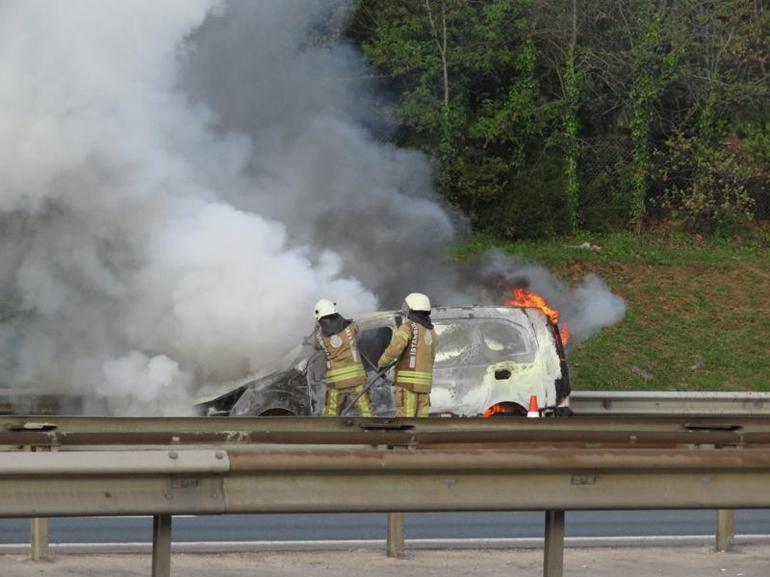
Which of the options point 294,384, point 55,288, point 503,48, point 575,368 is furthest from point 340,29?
point 294,384

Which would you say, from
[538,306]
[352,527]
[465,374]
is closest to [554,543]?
[352,527]

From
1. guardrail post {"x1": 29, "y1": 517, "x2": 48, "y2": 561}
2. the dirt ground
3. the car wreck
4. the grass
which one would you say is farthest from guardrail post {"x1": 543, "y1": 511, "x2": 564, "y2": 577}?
the grass

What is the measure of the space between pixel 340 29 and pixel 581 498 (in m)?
20.1

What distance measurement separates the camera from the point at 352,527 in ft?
38.7

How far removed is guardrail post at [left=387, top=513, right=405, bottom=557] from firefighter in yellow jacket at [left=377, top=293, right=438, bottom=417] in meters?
3.66

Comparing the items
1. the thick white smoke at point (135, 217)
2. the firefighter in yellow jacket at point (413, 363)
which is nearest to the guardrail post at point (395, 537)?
the firefighter in yellow jacket at point (413, 363)

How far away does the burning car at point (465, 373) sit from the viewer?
14656 millimetres

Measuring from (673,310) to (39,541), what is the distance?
1655cm

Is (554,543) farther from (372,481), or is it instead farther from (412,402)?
(412,402)

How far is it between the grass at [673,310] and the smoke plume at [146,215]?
420 cm

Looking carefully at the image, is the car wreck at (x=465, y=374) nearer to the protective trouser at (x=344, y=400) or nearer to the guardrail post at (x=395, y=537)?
the protective trouser at (x=344, y=400)

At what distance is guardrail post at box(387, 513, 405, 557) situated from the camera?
32.5ft

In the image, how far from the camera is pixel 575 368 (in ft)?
73.4

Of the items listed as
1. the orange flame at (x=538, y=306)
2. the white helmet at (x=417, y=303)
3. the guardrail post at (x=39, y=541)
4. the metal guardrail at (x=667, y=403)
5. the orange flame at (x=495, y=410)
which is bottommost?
the guardrail post at (x=39, y=541)
